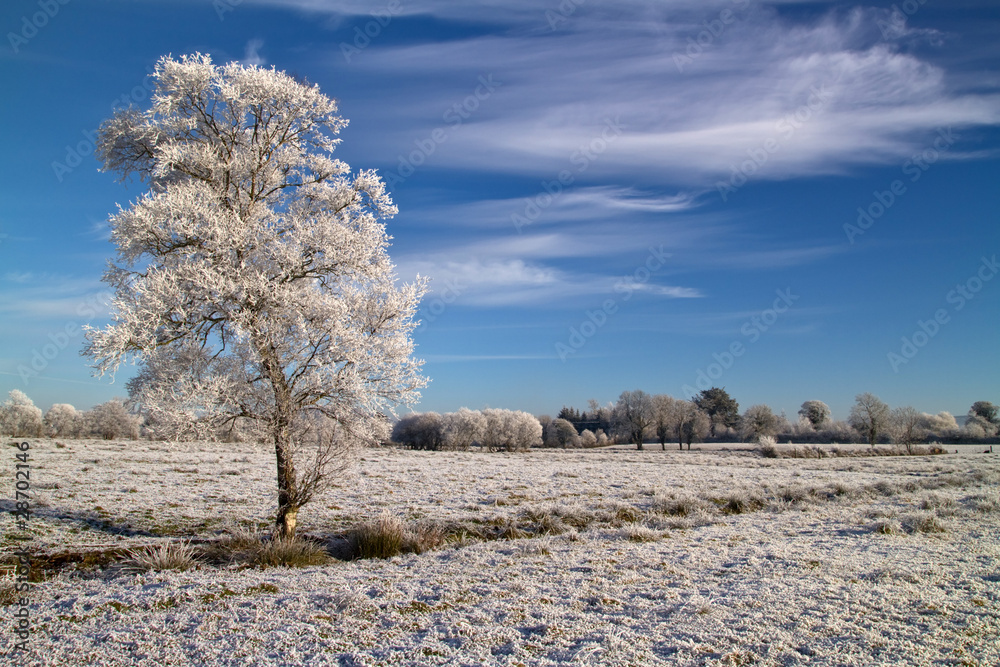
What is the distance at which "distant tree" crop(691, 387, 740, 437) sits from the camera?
122062mm

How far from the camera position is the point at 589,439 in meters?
106

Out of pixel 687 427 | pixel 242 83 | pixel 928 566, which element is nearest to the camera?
pixel 928 566

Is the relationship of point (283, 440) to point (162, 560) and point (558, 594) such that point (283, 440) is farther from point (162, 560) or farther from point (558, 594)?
point (558, 594)

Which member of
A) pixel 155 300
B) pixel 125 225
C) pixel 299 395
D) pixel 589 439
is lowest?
pixel 589 439

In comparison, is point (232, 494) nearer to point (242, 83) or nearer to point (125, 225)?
point (125, 225)

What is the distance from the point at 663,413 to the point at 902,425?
32.3 m

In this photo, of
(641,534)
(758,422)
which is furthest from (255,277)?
(758,422)

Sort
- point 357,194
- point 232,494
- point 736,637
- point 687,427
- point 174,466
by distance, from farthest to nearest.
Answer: point 687,427 < point 174,466 < point 232,494 < point 357,194 < point 736,637

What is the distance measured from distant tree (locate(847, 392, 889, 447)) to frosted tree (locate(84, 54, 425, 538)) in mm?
83814

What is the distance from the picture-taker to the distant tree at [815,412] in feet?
368

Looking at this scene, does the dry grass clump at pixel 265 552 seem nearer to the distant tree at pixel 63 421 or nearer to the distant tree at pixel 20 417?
the distant tree at pixel 20 417

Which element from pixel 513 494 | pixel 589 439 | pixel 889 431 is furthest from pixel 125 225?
pixel 589 439

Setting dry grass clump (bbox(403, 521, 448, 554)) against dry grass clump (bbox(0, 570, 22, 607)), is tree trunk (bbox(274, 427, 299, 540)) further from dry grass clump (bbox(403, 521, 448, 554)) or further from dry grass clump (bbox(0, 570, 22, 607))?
dry grass clump (bbox(0, 570, 22, 607))

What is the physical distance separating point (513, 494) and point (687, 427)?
81435 mm
